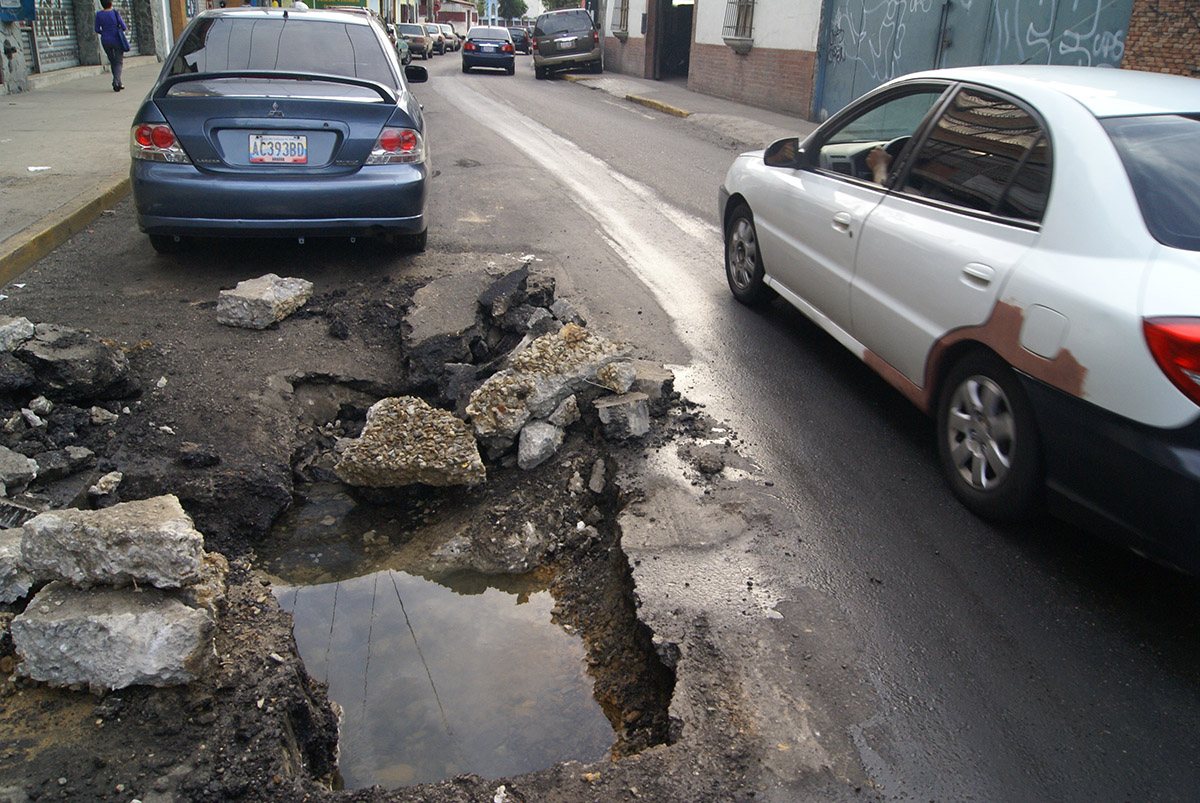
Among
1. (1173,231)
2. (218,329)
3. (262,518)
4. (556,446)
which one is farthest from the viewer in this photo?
(218,329)

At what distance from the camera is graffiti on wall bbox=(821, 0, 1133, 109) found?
1070 cm

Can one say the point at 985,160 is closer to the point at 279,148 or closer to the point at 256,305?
the point at 256,305

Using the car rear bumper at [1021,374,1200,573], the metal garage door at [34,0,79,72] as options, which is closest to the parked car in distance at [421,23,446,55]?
the metal garage door at [34,0,79,72]

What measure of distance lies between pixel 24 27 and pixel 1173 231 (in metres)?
20.3

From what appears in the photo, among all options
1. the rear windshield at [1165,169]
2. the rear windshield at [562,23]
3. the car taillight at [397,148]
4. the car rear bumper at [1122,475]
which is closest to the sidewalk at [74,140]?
the car taillight at [397,148]

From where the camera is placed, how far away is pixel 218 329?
4.95m

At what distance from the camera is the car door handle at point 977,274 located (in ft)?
10.8

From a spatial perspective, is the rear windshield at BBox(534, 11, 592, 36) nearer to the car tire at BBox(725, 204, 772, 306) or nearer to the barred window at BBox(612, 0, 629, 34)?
the barred window at BBox(612, 0, 629, 34)

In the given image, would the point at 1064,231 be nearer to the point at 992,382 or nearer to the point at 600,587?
the point at 992,382

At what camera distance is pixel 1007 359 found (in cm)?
318

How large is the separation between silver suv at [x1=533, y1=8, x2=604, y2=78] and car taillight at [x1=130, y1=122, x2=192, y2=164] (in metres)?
24.8

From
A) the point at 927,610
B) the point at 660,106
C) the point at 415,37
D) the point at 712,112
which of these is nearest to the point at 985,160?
the point at 927,610

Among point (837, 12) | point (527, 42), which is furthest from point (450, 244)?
point (527, 42)

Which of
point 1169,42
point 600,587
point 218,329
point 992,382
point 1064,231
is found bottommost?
point 600,587
